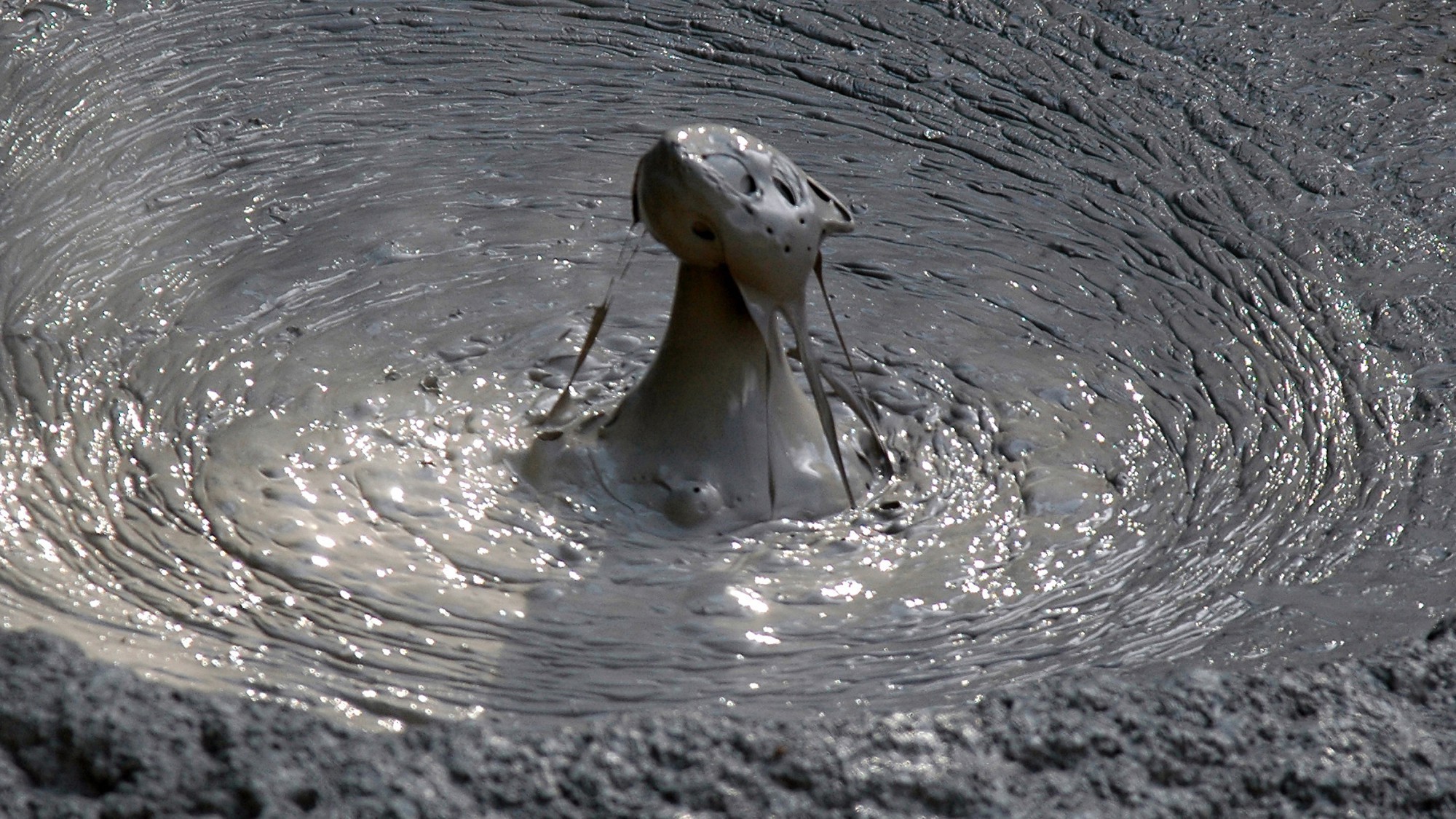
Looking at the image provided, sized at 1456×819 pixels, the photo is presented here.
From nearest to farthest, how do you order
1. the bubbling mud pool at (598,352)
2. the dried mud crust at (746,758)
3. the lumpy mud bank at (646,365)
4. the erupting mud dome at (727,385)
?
the dried mud crust at (746,758), the lumpy mud bank at (646,365), the bubbling mud pool at (598,352), the erupting mud dome at (727,385)

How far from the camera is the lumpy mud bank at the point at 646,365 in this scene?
1256 mm

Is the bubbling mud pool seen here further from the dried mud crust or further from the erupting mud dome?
the dried mud crust

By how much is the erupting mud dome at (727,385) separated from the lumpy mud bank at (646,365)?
67mm

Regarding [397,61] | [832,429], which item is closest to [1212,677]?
[832,429]

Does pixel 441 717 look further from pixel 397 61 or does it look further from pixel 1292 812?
pixel 397 61

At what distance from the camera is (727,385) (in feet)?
6.00

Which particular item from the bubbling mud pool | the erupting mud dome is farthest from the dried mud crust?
the erupting mud dome

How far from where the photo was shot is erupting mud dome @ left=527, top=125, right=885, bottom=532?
171cm

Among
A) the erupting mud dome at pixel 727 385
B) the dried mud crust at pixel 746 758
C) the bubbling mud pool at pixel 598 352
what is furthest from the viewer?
the erupting mud dome at pixel 727 385

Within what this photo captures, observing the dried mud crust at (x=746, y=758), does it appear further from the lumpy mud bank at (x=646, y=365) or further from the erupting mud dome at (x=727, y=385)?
the erupting mud dome at (x=727, y=385)

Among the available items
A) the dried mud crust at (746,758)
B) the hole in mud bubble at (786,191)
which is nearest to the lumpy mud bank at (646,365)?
the dried mud crust at (746,758)

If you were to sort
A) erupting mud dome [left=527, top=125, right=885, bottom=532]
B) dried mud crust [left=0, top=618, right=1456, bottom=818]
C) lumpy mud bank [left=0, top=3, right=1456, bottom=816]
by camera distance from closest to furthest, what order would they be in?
1. dried mud crust [left=0, top=618, right=1456, bottom=818]
2. lumpy mud bank [left=0, top=3, right=1456, bottom=816]
3. erupting mud dome [left=527, top=125, right=885, bottom=532]

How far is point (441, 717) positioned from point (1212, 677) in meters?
0.68

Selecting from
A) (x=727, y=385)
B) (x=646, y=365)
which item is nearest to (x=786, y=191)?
(x=727, y=385)
